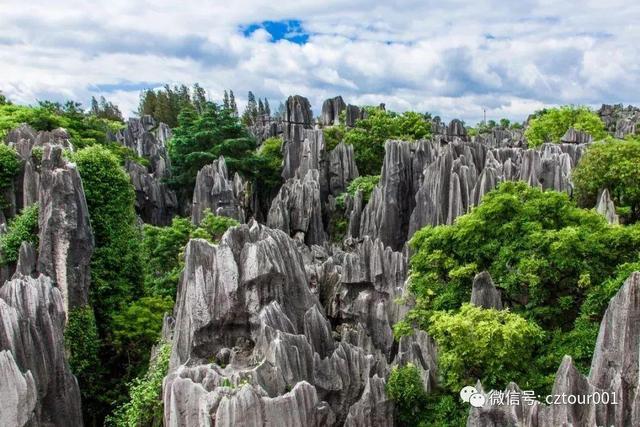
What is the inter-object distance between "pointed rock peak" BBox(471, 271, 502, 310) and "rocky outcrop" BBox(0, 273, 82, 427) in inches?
390

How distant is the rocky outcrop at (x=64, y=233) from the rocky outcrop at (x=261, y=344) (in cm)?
494

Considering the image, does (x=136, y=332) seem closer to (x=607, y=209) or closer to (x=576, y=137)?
(x=607, y=209)

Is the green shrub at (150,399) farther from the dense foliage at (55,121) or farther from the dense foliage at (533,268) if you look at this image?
the dense foliage at (55,121)

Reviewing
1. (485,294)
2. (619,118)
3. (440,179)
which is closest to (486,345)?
(485,294)

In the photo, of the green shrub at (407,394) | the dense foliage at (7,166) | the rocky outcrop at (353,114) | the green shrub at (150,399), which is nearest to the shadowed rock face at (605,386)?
the green shrub at (407,394)

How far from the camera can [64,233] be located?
59.1 feet

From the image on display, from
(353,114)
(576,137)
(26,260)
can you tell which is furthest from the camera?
(353,114)

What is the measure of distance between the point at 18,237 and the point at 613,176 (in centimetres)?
2305

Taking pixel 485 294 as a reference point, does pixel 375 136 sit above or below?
above

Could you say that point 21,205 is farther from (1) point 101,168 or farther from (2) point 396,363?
(2) point 396,363

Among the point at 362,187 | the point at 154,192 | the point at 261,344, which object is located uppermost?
the point at 154,192

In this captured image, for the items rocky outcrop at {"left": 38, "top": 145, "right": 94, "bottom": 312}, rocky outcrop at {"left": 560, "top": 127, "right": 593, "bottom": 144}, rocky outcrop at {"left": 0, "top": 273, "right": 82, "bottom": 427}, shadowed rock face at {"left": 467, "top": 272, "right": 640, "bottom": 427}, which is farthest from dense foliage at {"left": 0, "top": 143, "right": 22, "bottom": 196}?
rocky outcrop at {"left": 560, "top": 127, "right": 593, "bottom": 144}

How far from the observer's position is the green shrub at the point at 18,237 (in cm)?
1866

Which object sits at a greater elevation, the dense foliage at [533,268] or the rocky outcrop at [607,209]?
the rocky outcrop at [607,209]
